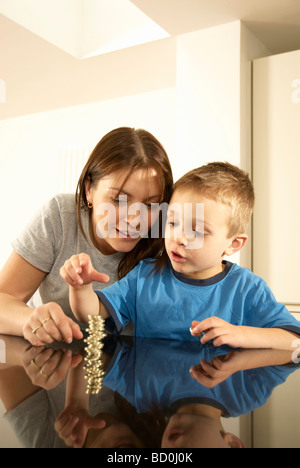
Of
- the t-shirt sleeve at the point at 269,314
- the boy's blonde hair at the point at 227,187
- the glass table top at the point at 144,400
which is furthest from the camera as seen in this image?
the boy's blonde hair at the point at 227,187

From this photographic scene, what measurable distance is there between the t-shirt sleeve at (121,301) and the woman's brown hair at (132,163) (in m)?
0.13

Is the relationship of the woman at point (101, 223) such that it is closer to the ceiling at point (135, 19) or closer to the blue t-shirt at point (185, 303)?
the blue t-shirt at point (185, 303)

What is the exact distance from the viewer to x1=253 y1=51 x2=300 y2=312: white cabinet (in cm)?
274

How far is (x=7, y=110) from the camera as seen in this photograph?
5184 mm

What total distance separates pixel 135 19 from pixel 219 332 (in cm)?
311

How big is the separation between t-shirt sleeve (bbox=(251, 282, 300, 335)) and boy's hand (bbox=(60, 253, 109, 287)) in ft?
1.27

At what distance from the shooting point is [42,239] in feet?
4.03

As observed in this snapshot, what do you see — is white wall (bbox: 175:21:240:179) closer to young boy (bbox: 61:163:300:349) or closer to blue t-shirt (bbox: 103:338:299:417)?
young boy (bbox: 61:163:300:349)

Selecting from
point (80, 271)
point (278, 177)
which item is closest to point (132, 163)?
point (80, 271)

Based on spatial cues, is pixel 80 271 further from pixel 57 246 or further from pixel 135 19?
pixel 135 19

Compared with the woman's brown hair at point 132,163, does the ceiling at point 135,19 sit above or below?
above

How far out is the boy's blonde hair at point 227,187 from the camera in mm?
1024

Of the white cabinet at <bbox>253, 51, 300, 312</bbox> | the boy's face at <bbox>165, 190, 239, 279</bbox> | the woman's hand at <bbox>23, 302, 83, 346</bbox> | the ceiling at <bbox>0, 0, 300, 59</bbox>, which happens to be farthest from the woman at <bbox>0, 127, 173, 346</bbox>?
the ceiling at <bbox>0, 0, 300, 59</bbox>

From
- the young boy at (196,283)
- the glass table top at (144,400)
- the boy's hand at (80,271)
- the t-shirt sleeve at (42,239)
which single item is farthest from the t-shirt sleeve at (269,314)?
the t-shirt sleeve at (42,239)
